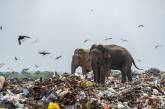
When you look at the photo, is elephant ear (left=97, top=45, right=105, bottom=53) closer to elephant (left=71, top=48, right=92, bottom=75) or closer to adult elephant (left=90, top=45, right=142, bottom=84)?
adult elephant (left=90, top=45, right=142, bottom=84)

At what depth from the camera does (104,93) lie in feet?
43.1

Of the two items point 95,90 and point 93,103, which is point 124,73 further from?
point 93,103

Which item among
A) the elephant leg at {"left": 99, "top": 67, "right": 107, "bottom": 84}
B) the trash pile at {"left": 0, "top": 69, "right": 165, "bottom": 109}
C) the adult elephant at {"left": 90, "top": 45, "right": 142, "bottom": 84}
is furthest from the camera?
the adult elephant at {"left": 90, "top": 45, "right": 142, "bottom": 84}

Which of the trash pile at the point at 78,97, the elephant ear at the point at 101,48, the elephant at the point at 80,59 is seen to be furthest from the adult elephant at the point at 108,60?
the trash pile at the point at 78,97

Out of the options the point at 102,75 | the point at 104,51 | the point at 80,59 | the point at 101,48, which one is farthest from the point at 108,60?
the point at 80,59

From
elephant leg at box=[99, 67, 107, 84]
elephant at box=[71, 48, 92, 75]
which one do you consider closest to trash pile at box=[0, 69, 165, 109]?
elephant leg at box=[99, 67, 107, 84]

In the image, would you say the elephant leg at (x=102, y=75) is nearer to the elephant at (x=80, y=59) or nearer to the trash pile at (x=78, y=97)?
the trash pile at (x=78, y=97)

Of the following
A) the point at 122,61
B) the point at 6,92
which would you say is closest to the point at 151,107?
the point at 6,92

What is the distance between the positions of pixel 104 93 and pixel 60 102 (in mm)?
1779

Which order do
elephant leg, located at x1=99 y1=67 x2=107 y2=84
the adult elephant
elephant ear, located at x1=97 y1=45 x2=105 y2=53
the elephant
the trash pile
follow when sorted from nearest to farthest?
1. the trash pile
2. elephant leg, located at x1=99 y1=67 x2=107 y2=84
3. the adult elephant
4. elephant ear, located at x1=97 y1=45 x2=105 y2=53
5. the elephant

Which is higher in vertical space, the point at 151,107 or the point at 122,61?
the point at 122,61

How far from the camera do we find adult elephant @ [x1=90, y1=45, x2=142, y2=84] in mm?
18906

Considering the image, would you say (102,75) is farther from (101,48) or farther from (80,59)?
(80,59)

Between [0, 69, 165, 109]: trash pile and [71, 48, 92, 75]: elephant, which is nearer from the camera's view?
[0, 69, 165, 109]: trash pile
